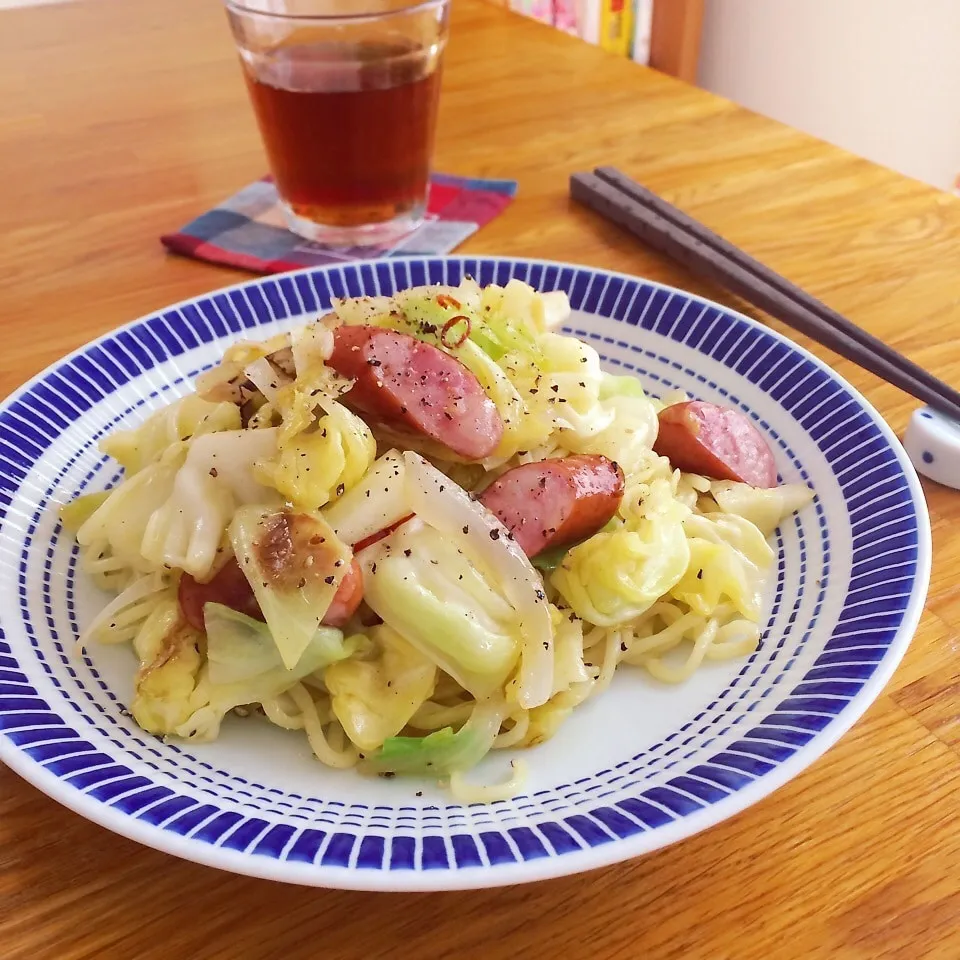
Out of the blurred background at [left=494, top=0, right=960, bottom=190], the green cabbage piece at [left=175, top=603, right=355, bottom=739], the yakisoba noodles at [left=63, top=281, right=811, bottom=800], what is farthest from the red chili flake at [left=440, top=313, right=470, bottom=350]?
the blurred background at [left=494, top=0, right=960, bottom=190]

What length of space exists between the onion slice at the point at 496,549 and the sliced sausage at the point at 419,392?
0.07 metres

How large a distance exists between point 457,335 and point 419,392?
17 centimetres

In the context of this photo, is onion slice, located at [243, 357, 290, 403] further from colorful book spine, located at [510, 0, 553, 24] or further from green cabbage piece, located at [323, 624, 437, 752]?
colorful book spine, located at [510, 0, 553, 24]

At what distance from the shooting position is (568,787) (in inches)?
42.1

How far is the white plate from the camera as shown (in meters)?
0.91

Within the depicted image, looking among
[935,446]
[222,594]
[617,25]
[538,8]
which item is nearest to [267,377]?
[222,594]

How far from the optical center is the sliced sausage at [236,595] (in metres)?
1.18

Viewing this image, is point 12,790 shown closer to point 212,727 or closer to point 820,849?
point 212,727

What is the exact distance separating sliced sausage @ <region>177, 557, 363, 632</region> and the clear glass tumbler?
1.24 m

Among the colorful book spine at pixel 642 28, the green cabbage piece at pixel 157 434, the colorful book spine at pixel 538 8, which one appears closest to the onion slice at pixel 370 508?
the green cabbage piece at pixel 157 434

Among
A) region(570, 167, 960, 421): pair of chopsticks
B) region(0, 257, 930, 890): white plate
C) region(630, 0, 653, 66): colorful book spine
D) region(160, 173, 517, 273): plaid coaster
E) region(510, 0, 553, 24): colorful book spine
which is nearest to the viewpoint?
region(0, 257, 930, 890): white plate

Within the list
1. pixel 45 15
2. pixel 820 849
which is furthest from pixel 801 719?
pixel 45 15

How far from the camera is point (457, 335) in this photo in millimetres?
1428

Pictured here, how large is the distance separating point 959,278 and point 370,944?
6.04 feet
